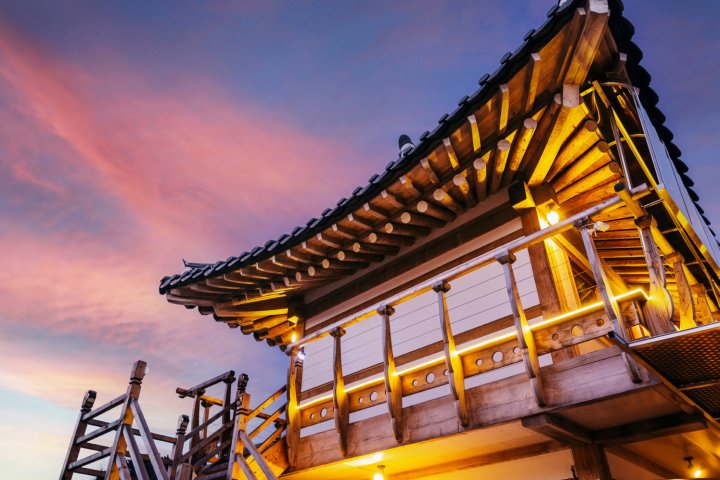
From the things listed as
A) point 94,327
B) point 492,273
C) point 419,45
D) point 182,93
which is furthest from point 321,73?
point 492,273

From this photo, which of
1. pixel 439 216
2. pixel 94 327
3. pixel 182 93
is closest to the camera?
pixel 439 216

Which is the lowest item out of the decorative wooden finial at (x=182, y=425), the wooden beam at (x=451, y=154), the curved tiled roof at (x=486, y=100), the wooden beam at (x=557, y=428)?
the wooden beam at (x=557, y=428)

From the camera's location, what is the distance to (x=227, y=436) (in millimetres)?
8383

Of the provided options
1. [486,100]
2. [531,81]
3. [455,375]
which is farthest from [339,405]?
[531,81]

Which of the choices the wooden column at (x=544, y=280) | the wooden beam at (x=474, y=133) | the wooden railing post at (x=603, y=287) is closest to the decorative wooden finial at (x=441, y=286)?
the wooden column at (x=544, y=280)

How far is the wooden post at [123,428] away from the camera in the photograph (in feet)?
21.0

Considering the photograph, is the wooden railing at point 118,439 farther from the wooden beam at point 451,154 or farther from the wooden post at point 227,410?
the wooden beam at point 451,154

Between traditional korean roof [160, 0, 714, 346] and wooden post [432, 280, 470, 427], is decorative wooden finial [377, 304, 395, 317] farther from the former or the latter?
traditional korean roof [160, 0, 714, 346]

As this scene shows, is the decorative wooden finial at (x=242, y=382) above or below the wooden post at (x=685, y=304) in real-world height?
above

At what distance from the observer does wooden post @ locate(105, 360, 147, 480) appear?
639 cm

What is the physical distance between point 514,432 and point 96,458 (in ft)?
18.3

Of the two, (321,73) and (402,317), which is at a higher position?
(321,73)

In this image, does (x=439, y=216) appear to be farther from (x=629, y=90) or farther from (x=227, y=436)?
(x=227, y=436)

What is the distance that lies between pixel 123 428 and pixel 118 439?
145mm
